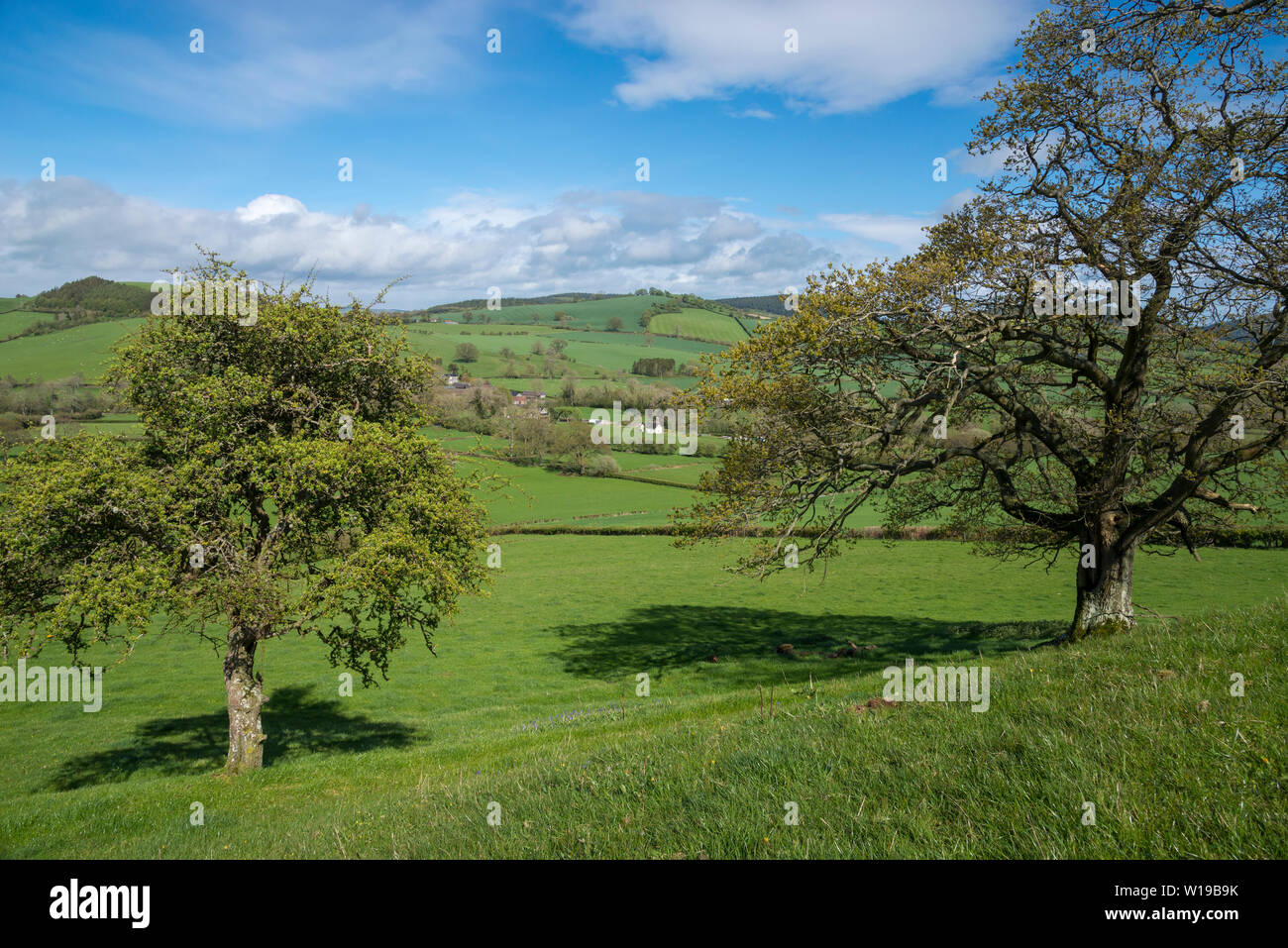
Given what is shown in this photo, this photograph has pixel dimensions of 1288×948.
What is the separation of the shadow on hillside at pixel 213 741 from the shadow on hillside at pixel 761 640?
8.87 meters

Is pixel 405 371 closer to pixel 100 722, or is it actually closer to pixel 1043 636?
pixel 100 722

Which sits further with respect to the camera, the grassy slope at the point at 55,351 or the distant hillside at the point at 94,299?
the distant hillside at the point at 94,299

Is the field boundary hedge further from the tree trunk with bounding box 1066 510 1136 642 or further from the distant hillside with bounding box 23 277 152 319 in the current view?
the distant hillside with bounding box 23 277 152 319

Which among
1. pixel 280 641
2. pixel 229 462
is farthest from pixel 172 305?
pixel 280 641

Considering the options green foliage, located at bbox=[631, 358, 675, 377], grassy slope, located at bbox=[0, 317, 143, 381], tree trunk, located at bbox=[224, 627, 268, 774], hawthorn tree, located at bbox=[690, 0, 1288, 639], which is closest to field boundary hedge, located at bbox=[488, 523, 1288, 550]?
hawthorn tree, located at bbox=[690, 0, 1288, 639]

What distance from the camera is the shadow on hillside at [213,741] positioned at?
1808 cm

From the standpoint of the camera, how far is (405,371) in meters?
16.6

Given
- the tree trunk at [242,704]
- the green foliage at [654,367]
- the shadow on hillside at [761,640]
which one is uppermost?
the green foliage at [654,367]

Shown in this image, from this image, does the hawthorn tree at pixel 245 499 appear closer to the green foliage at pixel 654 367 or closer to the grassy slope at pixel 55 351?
the grassy slope at pixel 55 351

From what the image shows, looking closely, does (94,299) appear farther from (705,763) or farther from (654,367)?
(705,763)

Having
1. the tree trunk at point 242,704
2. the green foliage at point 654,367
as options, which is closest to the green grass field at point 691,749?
the tree trunk at point 242,704

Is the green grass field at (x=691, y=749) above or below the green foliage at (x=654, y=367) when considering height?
below

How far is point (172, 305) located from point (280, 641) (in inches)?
1050
